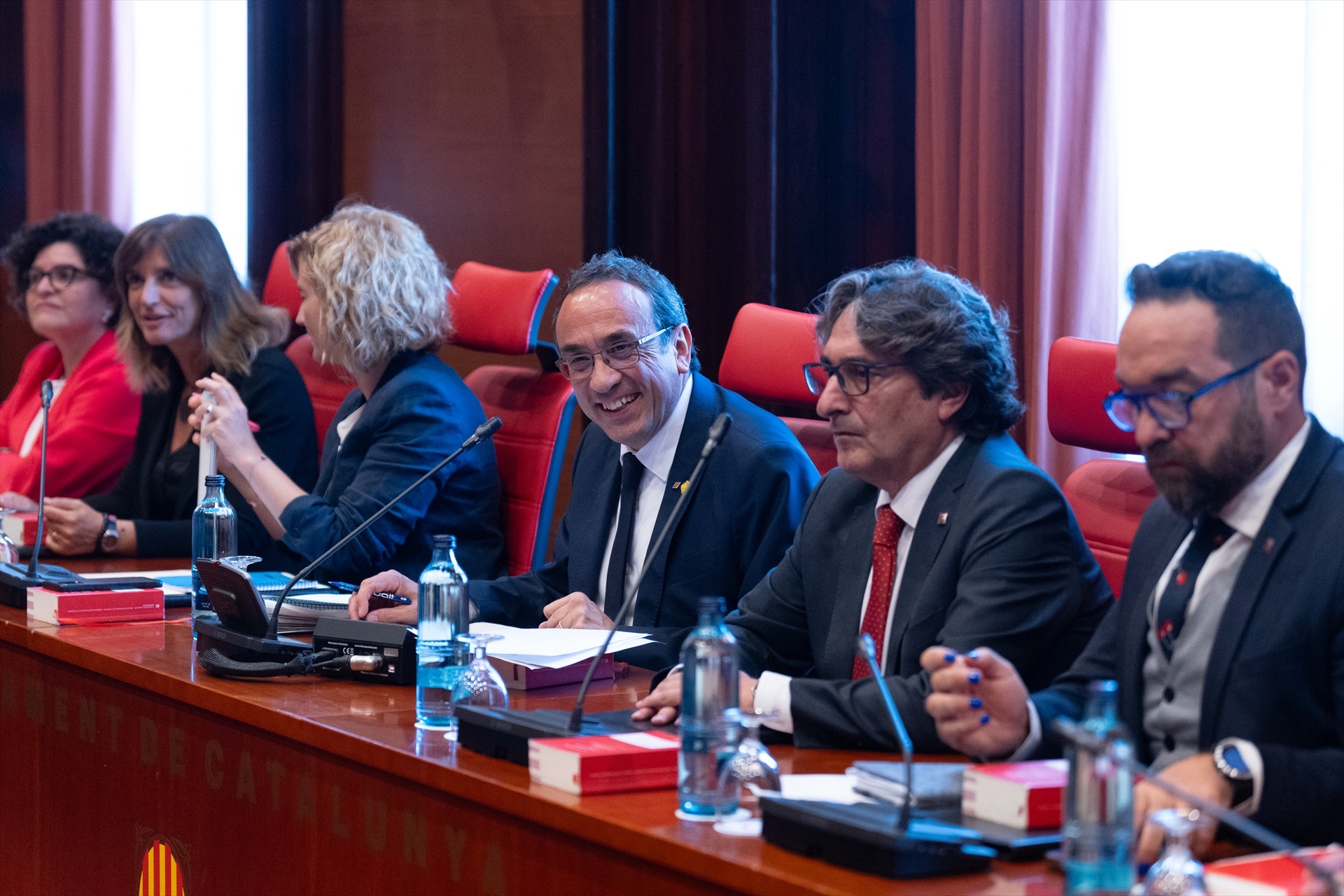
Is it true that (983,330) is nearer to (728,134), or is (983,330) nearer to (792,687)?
(792,687)

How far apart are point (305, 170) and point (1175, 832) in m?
4.35

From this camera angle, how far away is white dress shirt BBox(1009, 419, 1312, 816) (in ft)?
5.65

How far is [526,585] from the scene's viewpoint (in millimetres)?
2924

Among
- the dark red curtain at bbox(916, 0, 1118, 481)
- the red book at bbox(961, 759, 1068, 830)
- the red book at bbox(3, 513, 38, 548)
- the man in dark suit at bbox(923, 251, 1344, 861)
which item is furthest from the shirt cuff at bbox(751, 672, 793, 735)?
the red book at bbox(3, 513, 38, 548)

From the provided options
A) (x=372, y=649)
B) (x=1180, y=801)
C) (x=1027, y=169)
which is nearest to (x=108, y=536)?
(x=372, y=649)

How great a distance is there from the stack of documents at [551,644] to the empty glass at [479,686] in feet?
0.56

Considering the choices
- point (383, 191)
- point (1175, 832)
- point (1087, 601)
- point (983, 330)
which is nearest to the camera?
point (1175, 832)

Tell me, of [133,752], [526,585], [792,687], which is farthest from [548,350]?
[792,687]

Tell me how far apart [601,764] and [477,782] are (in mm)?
160

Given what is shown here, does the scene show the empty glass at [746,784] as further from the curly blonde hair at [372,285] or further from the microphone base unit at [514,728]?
the curly blonde hair at [372,285]

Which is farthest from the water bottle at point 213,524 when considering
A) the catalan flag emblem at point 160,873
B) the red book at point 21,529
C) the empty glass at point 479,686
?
the empty glass at point 479,686

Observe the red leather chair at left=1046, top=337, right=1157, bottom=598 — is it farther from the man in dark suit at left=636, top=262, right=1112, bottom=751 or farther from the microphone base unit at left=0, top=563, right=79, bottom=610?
the microphone base unit at left=0, top=563, right=79, bottom=610

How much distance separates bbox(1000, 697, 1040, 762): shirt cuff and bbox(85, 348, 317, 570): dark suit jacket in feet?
7.38

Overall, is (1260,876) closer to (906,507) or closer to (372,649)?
(906,507)
